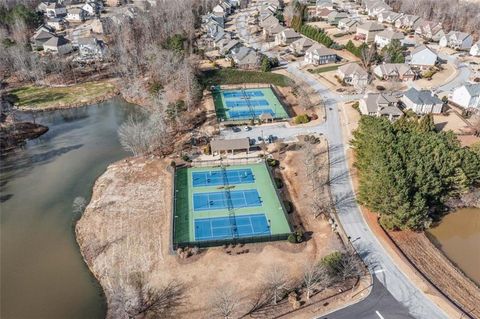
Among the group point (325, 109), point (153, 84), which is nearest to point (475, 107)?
point (325, 109)

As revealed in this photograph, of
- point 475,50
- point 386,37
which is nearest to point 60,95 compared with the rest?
point 386,37

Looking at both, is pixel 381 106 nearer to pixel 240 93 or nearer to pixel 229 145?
pixel 240 93

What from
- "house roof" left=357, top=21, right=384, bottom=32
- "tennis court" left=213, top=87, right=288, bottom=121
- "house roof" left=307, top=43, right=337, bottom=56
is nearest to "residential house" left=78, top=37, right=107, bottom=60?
"tennis court" left=213, top=87, right=288, bottom=121

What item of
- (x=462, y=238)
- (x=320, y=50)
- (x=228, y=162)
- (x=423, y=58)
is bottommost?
(x=462, y=238)

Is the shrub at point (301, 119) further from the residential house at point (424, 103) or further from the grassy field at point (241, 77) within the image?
the residential house at point (424, 103)

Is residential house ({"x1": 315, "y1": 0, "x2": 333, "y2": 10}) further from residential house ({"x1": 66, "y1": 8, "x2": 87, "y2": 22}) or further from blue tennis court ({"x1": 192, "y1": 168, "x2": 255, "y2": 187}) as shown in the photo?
blue tennis court ({"x1": 192, "y1": 168, "x2": 255, "y2": 187})

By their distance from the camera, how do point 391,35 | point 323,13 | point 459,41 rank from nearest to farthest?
point 459,41
point 391,35
point 323,13

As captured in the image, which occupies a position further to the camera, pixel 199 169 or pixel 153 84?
pixel 153 84

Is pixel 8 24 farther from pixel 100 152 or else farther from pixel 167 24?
pixel 100 152
